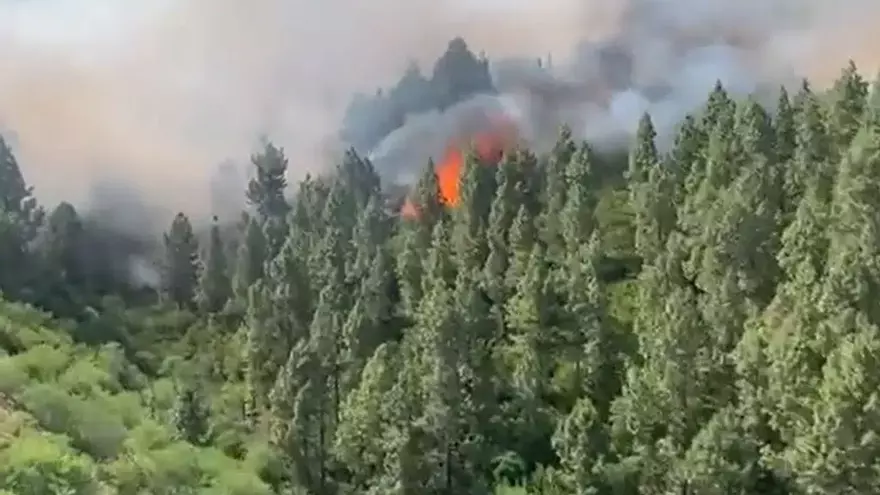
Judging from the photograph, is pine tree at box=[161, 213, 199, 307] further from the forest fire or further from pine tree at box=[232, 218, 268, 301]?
the forest fire

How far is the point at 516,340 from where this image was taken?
7256 centimetres

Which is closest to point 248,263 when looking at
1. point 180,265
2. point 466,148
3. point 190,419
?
point 180,265

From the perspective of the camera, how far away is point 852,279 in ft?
178

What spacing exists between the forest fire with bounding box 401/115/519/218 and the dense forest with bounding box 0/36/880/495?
168 inches

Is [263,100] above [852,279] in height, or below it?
above

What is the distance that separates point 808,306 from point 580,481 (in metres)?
14.1

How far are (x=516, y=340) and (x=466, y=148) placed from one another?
95.1 ft

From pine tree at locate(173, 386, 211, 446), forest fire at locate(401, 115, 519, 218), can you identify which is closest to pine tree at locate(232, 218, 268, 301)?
forest fire at locate(401, 115, 519, 218)

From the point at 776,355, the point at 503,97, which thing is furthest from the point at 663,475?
the point at 503,97

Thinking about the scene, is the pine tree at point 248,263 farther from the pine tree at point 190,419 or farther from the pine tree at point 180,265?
the pine tree at point 190,419

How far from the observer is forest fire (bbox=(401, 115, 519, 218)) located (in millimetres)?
100000

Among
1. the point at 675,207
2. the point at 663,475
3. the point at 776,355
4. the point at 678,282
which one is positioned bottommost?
the point at 663,475

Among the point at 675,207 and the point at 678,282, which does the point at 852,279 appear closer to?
the point at 678,282

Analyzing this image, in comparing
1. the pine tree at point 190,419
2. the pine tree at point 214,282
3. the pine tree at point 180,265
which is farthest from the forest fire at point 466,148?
the pine tree at point 190,419
